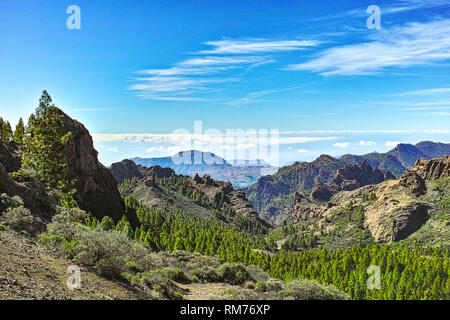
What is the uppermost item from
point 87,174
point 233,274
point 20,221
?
point 87,174

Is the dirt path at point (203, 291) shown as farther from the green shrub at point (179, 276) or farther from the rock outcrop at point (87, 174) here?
the rock outcrop at point (87, 174)

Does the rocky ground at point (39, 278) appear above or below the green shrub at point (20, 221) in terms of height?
below

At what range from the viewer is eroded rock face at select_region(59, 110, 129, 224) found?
7724cm

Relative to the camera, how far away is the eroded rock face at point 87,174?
77244 millimetres

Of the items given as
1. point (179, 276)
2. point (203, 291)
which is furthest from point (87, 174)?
point (203, 291)

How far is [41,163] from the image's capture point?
54.3 m

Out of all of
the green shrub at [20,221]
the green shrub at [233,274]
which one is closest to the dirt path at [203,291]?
the green shrub at [233,274]

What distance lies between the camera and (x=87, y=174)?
83.1 meters

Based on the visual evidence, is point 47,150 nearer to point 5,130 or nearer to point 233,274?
point 233,274

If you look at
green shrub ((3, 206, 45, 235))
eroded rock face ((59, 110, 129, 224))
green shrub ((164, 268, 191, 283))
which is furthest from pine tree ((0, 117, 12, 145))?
green shrub ((164, 268, 191, 283))

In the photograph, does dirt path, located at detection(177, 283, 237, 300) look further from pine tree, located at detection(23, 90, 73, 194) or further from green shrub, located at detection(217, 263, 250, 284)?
pine tree, located at detection(23, 90, 73, 194)
